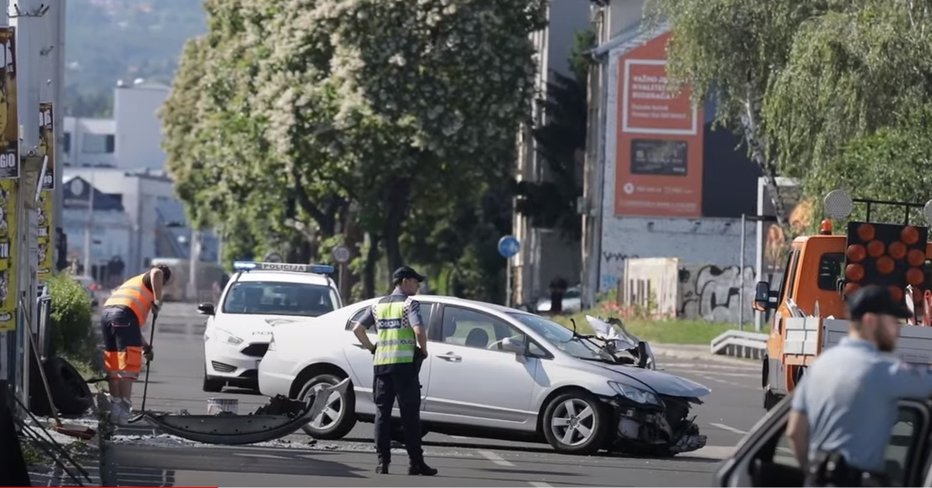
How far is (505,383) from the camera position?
1642 centimetres

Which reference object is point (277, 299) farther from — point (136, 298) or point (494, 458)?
point (494, 458)

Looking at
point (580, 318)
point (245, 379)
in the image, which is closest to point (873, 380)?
point (245, 379)

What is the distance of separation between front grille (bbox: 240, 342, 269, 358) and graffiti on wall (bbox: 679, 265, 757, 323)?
31.9 meters

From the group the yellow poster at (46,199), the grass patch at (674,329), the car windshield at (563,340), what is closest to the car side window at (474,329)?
the car windshield at (563,340)

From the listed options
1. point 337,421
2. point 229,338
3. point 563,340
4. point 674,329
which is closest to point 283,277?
point 229,338

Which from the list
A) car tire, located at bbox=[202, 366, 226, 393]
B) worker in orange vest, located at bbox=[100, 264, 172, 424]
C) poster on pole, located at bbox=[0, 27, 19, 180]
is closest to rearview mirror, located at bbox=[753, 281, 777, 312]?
car tire, located at bbox=[202, 366, 226, 393]

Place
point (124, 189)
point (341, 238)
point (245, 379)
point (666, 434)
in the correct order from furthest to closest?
1. point (124, 189)
2. point (341, 238)
3. point (245, 379)
4. point (666, 434)

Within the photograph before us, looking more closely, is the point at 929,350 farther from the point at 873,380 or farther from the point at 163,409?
the point at 873,380

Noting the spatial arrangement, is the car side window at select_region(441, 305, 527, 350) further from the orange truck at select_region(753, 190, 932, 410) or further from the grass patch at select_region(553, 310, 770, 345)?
the grass patch at select_region(553, 310, 770, 345)

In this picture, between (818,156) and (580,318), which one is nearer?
(818,156)

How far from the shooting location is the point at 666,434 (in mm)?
16344

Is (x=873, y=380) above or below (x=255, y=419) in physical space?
above

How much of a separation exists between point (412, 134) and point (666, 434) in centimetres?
3507

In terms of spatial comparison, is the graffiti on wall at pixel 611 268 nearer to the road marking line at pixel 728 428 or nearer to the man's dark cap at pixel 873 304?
the road marking line at pixel 728 428
